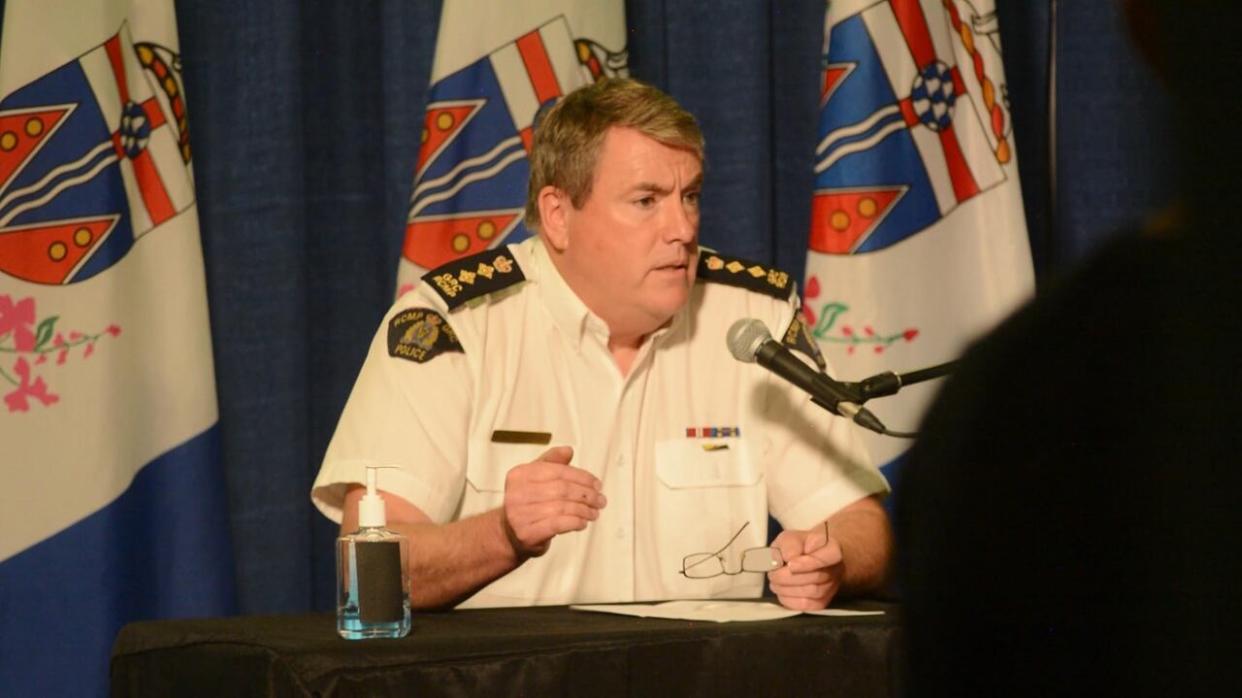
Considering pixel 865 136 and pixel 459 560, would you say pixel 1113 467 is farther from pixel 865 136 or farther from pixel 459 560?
pixel 865 136

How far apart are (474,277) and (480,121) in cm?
61

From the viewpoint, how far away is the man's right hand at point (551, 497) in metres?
1.96

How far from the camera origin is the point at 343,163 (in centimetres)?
352

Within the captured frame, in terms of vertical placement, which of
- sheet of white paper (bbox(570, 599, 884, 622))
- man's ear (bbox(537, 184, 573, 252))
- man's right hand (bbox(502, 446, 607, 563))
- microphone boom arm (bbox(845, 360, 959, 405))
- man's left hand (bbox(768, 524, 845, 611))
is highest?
man's ear (bbox(537, 184, 573, 252))

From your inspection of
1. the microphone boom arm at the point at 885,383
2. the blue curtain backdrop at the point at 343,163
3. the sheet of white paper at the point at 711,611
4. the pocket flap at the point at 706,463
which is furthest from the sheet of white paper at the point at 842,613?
the blue curtain backdrop at the point at 343,163

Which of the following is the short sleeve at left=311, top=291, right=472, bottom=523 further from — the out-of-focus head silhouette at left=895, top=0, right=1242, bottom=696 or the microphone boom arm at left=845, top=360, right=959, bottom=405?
the out-of-focus head silhouette at left=895, top=0, right=1242, bottom=696

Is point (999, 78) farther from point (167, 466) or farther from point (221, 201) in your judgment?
point (167, 466)

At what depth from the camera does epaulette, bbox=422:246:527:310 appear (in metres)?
2.59

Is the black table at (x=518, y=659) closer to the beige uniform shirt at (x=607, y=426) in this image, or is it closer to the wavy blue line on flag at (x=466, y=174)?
the beige uniform shirt at (x=607, y=426)

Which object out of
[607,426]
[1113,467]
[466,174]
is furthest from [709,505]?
[1113,467]

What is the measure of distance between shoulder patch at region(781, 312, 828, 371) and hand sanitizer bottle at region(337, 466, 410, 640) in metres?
1.07

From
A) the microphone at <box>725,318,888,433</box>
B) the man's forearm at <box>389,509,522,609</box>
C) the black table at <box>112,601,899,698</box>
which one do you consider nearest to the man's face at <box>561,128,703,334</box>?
the microphone at <box>725,318,888,433</box>

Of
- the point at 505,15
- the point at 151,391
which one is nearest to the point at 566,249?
the point at 505,15

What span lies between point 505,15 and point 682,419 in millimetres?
969
